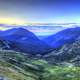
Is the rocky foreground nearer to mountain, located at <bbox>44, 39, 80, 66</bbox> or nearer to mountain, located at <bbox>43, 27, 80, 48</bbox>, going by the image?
mountain, located at <bbox>44, 39, 80, 66</bbox>

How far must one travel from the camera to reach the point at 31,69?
73.3 ft

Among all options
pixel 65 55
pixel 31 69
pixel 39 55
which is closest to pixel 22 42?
pixel 39 55

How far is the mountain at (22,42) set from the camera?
21.9 metres

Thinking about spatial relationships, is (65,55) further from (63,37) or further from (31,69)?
(31,69)

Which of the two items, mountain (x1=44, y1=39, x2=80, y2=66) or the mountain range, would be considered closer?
the mountain range

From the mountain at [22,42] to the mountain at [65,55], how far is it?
0.43 meters

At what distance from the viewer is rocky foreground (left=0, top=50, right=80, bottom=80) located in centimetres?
2205

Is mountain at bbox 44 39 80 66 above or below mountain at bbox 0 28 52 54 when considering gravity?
below

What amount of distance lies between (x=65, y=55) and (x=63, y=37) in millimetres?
1287

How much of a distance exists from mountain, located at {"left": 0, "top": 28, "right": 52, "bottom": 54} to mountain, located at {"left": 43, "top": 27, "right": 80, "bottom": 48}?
15.2 inches

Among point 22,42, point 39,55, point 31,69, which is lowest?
point 31,69

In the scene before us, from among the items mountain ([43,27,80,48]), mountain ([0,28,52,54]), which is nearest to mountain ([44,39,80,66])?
mountain ([43,27,80,48])

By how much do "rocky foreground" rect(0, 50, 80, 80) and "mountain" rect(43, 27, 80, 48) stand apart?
4.10ft

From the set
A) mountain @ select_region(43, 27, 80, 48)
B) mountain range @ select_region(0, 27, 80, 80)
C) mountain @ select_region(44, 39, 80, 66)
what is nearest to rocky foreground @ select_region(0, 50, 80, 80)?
mountain range @ select_region(0, 27, 80, 80)
